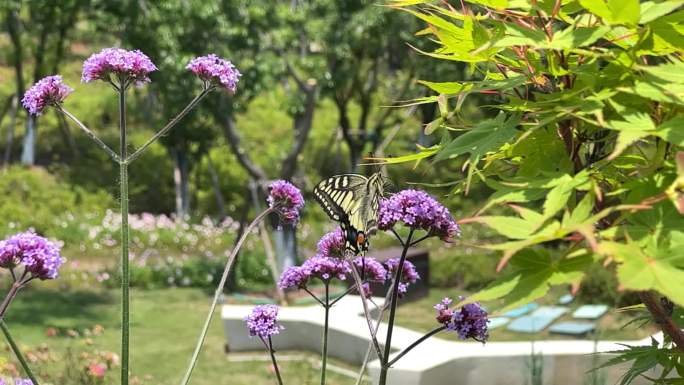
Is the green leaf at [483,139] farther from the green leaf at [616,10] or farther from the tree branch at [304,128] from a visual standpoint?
the tree branch at [304,128]

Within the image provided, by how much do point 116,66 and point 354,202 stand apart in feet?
3.26

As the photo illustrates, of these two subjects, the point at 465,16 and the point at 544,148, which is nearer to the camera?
the point at 465,16

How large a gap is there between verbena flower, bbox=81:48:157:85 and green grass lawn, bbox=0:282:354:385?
331 cm

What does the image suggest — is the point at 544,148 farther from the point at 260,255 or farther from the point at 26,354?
the point at 260,255

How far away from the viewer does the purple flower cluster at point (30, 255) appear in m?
2.36

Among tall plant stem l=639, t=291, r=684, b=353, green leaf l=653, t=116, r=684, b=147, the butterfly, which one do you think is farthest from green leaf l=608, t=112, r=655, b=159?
the butterfly

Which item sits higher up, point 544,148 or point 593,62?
point 593,62

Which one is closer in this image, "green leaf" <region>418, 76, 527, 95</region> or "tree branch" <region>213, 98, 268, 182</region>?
"green leaf" <region>418, 76, 527, 95</region>

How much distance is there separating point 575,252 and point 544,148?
495mm

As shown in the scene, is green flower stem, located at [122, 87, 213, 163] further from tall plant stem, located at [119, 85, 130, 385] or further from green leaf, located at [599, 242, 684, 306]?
green leaf, located at [599, 242, 684, 306]

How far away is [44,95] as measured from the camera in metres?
2.55

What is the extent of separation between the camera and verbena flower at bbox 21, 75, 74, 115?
253 centimetres

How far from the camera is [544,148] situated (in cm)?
→ 201

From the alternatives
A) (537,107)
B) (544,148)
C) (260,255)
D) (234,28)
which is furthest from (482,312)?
(260,255)
